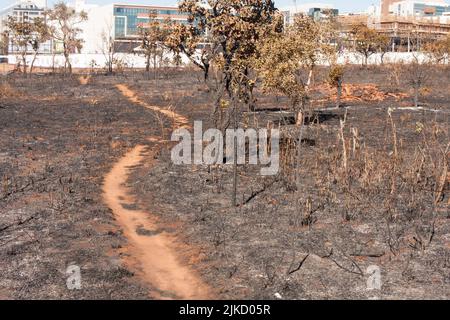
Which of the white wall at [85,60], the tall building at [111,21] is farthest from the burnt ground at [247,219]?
the tall building at [111,21]

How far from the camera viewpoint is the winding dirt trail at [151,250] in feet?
42.9

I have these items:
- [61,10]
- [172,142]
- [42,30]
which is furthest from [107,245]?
[61,10]

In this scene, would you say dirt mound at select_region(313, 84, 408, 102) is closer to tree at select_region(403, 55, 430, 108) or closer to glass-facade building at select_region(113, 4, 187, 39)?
tree at select_region(403, 55, 430, 108)

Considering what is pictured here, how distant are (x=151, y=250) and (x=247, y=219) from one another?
12.5 ft

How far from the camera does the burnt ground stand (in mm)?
13406

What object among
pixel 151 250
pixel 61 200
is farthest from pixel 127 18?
pixel 151 250

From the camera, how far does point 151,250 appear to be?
51.7 feet

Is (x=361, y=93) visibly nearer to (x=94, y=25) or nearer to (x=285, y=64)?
(x=285, y=64)

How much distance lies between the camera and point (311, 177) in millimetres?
23156

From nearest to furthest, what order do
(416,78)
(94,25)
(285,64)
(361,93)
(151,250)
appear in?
(151,250), (285,64), (361,93), (416,78), (94,25)

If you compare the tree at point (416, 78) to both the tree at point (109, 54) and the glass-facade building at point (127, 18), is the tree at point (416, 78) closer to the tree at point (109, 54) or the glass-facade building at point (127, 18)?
the tree at point (109, 54)

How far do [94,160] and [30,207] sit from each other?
732 cm

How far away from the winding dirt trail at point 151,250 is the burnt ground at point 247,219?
369 millimetres

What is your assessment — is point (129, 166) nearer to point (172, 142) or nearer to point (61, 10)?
point (172, 142)
